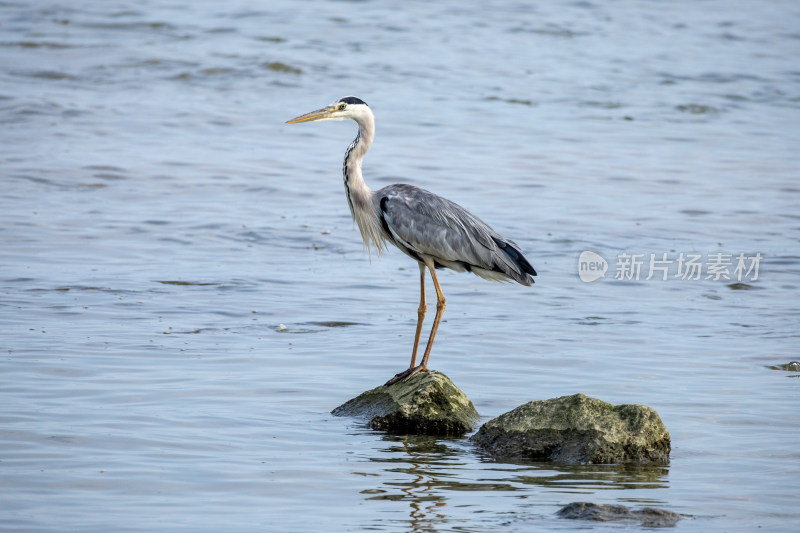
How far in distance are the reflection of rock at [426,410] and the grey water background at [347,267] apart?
181mm

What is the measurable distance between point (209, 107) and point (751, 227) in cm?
1109

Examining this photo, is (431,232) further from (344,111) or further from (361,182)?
(344,111)

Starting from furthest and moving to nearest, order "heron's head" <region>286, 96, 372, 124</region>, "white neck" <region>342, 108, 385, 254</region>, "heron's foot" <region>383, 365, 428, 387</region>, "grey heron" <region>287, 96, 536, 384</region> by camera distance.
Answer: "heron's head" <region>286, 96, 372, 124</region> → "white neck" <region>342, 108, 385, 254</region> → "grey heron" <region>287, 96, 536, 384</region> → "heron's foot" <region>383, 365, 428, 387</region>

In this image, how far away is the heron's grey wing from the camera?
27.6ft

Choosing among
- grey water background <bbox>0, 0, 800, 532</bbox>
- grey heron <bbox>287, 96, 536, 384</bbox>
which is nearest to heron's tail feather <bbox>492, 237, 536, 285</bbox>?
grey heron <bbox>287, 96, 536, 384</bbox>

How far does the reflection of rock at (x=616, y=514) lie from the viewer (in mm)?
5801

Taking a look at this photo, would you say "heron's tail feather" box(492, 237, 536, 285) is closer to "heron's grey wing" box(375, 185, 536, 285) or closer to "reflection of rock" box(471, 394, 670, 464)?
"heron's grey wing" box(375, 185, 536, 285)

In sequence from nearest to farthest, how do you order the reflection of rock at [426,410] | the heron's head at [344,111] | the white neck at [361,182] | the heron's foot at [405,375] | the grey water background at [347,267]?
the grey water background at [347,267]
the reflection of rock at [426,410]
the heron's foot at [405,375]
the white neck at [361,182]
the heron's head at [344,111]

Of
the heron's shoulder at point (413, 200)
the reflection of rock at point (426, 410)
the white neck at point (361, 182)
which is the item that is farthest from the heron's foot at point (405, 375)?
the white neck at point (361, 182)

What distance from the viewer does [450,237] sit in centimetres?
841

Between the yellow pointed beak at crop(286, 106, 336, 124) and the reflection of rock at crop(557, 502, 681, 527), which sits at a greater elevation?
the yellow pointed beak at crop(286, 106, 336, 124)

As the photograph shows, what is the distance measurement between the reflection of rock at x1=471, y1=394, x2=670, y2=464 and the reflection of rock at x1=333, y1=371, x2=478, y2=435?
0.51 meters

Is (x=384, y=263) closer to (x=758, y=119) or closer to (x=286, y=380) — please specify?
(x=286, y=380)

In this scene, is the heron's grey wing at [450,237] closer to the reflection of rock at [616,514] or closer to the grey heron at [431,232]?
the grey heron at [431,232]
